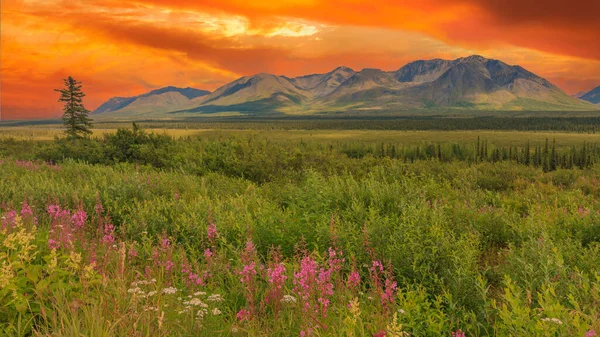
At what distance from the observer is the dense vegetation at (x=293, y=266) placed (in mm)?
3797

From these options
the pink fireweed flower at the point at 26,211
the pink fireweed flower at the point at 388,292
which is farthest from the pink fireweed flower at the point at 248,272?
the pink fireweed flower at the point at 26,211

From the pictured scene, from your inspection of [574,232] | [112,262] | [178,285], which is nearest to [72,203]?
[112,262]

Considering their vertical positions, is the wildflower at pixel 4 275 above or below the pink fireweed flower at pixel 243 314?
above

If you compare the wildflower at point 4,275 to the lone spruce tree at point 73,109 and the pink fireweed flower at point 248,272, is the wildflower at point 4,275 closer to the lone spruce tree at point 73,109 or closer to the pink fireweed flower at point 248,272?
the pink fireweed flower at point 248,272

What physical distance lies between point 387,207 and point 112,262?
20.5ft

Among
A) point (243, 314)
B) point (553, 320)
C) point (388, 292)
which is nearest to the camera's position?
point (553, 320)

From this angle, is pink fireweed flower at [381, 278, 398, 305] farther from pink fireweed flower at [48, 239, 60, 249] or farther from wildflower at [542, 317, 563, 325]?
pink fireweed flower at [48, 239, 60, 249]

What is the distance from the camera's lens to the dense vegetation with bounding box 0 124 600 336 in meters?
3.80

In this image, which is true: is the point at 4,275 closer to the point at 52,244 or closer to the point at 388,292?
the point at 52,244

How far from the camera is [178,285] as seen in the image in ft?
17.7

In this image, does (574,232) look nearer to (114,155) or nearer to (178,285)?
(178,285)

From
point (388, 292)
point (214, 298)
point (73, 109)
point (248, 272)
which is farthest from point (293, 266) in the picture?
point (73, 109)

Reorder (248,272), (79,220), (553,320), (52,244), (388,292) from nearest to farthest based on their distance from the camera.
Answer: (553,320)
(388,292)
(248,272)
(52,244)
(79,220)

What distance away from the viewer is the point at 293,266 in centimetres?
573
